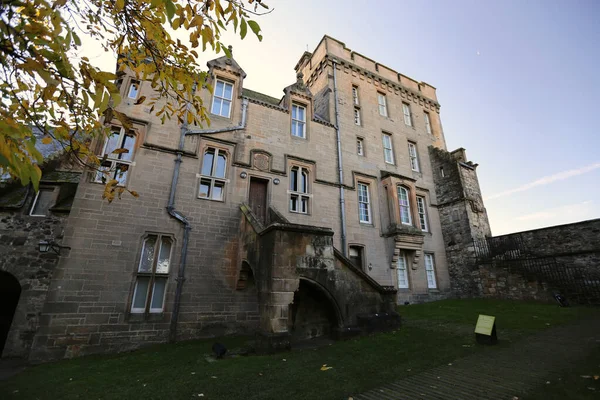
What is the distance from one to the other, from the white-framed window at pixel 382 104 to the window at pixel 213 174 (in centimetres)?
1172

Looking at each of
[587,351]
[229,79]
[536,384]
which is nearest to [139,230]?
[229,79]

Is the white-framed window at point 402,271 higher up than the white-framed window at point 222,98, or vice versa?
the white-framed window at point 222,98

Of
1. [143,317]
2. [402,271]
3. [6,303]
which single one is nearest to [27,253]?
[6,303]

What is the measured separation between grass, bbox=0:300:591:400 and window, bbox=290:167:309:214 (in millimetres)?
6393

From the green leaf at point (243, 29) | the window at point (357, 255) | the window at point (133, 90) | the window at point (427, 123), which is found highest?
the window at point (427, 123)

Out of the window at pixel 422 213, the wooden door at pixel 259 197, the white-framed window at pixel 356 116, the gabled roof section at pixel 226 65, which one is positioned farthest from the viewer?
the white-framed window at pixel 356 116

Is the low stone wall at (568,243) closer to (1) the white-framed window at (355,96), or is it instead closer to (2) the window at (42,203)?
(1) the white-framed window at (355,96)

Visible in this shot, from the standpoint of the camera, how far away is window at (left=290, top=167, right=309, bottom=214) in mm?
12617

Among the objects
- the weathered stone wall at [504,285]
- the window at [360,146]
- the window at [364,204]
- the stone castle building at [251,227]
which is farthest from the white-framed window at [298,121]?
the weathered stone wall at [504,285]

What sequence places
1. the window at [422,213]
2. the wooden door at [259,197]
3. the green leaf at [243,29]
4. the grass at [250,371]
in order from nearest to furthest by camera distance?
the green leaf at [243,29]
the grass at [250,371]
the wooden door at [259,197]
the window at [422,213]

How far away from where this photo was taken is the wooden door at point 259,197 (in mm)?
11811

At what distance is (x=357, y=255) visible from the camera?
13.6m

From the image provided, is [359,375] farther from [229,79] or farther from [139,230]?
[229,79]

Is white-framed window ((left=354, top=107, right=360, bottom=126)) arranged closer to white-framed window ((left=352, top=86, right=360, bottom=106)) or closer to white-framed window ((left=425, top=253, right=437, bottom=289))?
white-framed window ((left=352, top=86, right=360, bottom=106))
